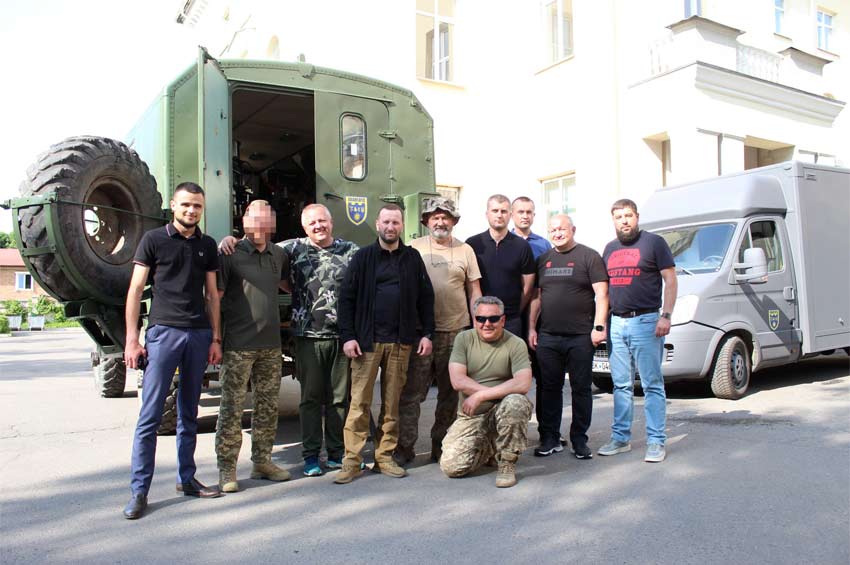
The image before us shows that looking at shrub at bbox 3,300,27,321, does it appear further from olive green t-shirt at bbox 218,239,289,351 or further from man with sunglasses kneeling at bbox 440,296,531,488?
man with sunglasses kneeling at bbox 440,296,531,488

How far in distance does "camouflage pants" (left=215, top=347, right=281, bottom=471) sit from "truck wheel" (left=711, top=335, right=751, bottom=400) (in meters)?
5.19

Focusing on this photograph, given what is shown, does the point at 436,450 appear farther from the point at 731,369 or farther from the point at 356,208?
the point at 731,369

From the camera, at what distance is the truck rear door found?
286 inches

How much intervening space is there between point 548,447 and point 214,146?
3.59 m

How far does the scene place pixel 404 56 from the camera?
1474 cm

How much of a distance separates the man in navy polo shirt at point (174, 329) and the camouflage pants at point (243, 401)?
0.65 feet

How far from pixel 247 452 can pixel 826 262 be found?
750 centimetres

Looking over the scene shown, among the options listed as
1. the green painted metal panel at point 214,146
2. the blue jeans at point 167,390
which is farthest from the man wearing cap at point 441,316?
the green painted metal panel at point 214,146

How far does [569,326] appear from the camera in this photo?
5.49 metres

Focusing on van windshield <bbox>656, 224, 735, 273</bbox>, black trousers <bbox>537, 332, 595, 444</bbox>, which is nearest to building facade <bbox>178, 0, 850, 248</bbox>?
van windshield <bbox>656, 224, 735, 273</bbox>

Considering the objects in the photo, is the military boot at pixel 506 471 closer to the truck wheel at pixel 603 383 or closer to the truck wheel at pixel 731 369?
the truck wheel at pixel 731 369

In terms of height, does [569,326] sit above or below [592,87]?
below

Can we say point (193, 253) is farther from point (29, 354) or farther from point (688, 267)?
point (29, 354)

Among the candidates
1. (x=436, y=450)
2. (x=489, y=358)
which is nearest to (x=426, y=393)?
(x=436, y=450)
